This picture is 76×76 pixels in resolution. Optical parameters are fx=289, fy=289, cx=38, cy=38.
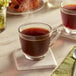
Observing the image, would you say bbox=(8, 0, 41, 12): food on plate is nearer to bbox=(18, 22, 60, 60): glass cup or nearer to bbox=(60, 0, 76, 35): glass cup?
bbox=(60, 0, 76, 35): glass cup

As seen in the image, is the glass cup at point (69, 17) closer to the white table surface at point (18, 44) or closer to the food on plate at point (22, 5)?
the white table surface at point (18, 44)

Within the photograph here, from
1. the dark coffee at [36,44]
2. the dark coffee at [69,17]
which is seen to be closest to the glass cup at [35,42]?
the dark coffee at [36,44]

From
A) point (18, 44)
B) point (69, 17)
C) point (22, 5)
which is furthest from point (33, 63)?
point (22, 5)

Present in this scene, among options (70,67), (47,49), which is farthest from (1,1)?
(70,67)

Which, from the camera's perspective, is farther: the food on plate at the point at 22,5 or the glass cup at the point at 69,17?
the food on plate at the point at 22,5

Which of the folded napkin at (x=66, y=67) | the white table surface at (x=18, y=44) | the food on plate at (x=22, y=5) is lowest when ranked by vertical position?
the white table surface at (x=18, y=44)

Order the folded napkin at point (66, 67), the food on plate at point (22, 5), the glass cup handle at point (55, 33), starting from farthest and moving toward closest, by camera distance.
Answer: the food on plate at point (22, 5) → the glass cup handle at point (55, 33) → the folded napkin at point (66, 67)
